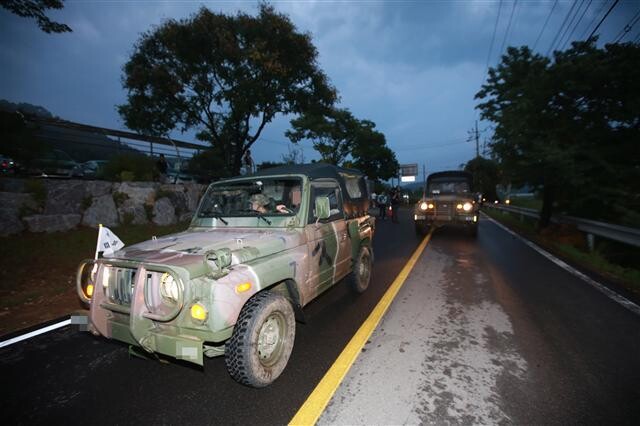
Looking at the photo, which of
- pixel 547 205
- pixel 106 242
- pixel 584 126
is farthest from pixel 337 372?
pixel 547 205

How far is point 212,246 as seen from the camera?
2.81 meters

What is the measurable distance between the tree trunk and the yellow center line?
1067cm

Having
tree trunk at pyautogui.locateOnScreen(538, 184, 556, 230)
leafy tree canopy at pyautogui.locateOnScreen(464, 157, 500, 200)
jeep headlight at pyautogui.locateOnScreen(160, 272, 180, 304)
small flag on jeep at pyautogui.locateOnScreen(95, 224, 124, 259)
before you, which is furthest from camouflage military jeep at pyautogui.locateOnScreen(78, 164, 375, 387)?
leafy tree canopy at pyautogui.locateOnScreen(464, 157, 500, 200)

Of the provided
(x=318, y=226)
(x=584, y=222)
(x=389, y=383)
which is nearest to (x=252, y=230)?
(x=318, y=226)

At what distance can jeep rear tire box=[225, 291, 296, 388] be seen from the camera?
2422 mm

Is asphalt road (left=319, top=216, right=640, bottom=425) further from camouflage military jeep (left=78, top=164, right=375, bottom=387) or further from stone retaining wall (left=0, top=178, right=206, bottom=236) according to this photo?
stone retaining wall (left=0, top=178, right=206, bottom=236)

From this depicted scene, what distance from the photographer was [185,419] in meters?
2.27

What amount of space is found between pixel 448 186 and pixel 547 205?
4403 mm

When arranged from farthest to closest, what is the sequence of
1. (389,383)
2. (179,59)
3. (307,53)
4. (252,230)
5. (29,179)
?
(307,53), (179,59), (29,179), (252,230), (389,383)

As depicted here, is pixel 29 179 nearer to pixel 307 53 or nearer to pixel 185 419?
pixel 185 419

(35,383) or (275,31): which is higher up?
(275,31)

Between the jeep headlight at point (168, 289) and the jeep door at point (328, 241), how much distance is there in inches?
60.9

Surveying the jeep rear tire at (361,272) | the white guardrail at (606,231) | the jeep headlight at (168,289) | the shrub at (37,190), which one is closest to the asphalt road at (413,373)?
the jeep rear tire at (361,272)

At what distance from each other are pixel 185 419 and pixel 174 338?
2.17 feet
